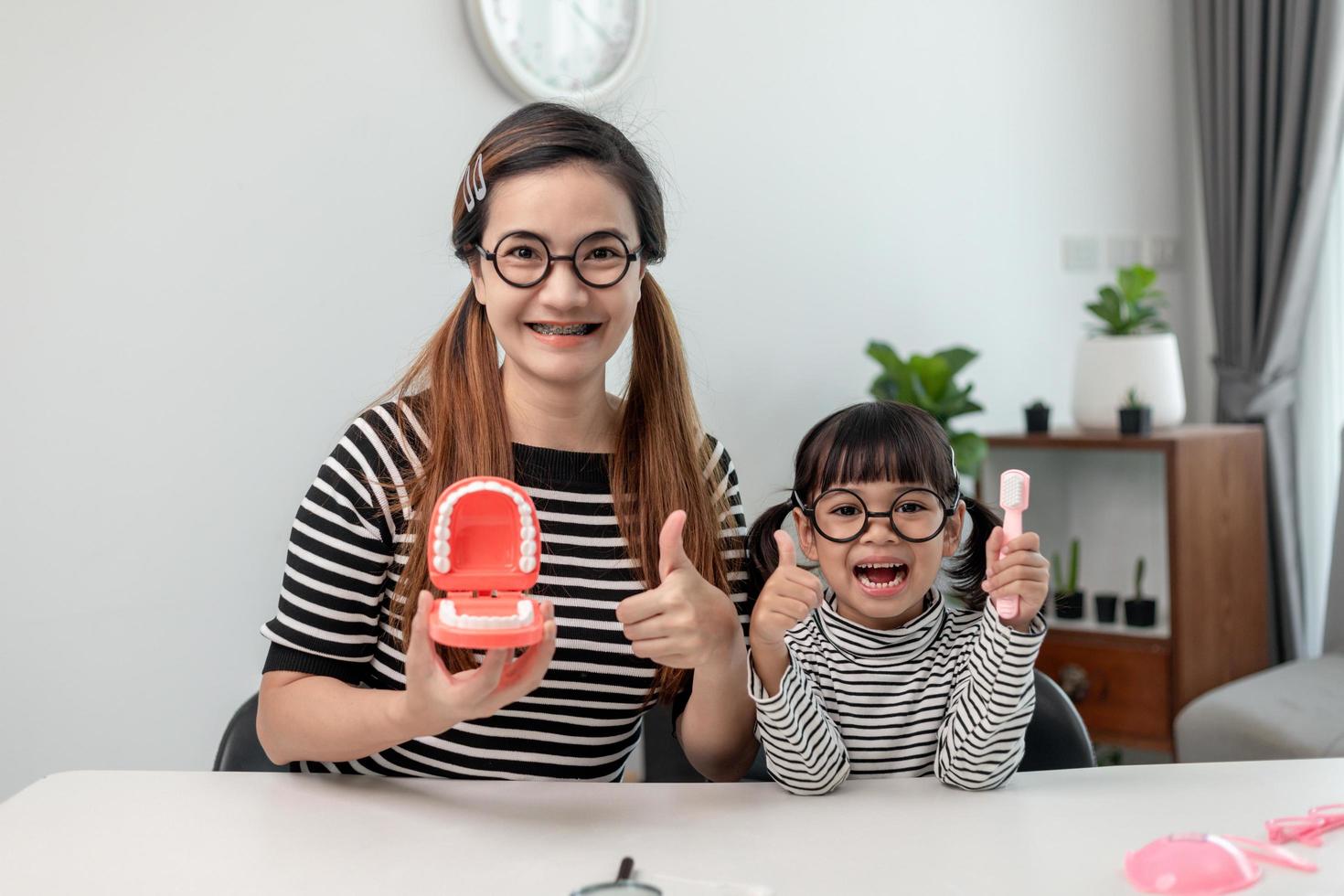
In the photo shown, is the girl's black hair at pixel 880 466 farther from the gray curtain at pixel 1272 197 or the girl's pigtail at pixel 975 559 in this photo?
the gray curtain at pixel 1272 197

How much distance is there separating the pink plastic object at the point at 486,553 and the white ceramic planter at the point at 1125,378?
8.67ft

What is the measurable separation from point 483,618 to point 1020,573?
1.70 feet

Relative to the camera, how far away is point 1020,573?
1.19m

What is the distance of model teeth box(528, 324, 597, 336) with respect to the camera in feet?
4.34

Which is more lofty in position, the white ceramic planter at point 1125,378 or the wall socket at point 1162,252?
the wall socket at point 1162,252

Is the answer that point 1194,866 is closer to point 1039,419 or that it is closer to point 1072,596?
point 1072,596

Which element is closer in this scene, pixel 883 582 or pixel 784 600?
pixel 784 600

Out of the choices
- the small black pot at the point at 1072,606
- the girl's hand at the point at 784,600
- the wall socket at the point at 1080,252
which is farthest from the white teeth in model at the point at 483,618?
the wall socket at the point at 1080,252

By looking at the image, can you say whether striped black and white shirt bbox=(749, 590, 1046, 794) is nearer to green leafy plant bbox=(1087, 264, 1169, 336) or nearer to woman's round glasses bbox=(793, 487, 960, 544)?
woman's round glasses bbox=(793, 487, 960, 544)

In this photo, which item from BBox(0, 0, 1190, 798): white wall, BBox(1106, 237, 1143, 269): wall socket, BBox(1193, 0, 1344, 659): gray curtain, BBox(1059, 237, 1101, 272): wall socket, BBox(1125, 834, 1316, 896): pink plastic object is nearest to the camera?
BBox(1125, 834, 1316, 896): pink plastic object

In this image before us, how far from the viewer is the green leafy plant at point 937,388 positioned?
117 inches

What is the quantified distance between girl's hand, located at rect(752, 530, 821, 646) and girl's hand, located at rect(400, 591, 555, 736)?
219mm

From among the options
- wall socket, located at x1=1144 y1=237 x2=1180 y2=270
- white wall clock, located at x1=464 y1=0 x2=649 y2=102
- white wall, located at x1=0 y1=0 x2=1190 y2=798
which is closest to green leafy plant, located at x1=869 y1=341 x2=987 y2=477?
white wall, located at x1=0 y1=0 x2=1190 y2=798

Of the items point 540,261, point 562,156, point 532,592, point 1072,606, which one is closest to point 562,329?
point 540,261
